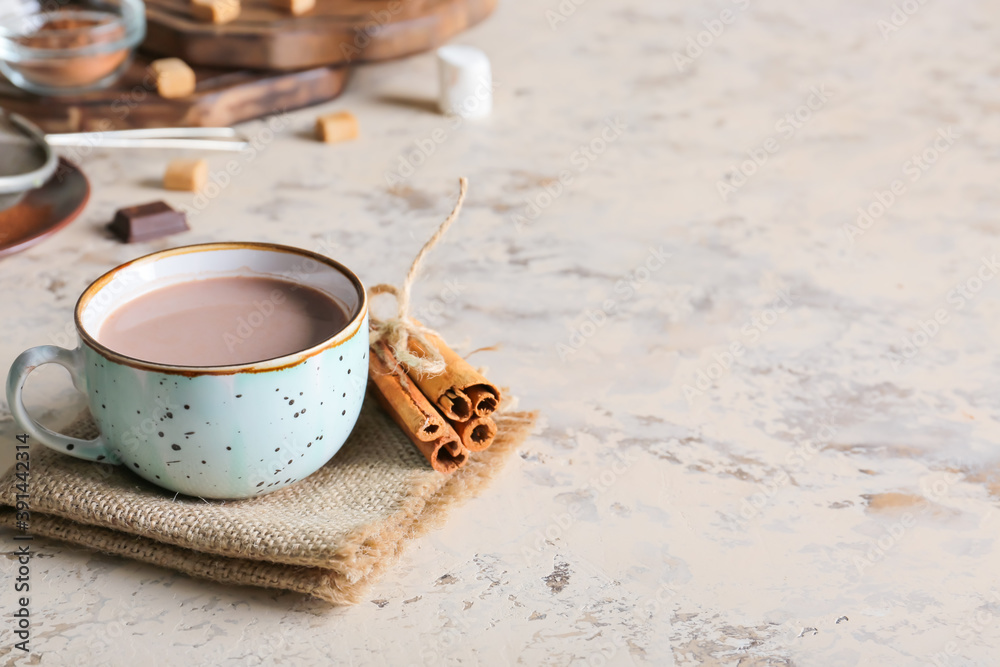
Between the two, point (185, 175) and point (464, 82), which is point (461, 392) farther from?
point (464, 82)

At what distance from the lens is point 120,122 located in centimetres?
128

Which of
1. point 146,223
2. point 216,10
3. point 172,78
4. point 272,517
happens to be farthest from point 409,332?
point 216,10

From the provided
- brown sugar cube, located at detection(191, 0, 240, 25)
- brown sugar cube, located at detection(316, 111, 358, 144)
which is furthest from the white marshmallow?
brown sugar cube, located at detection(191, 0, 240, 25)

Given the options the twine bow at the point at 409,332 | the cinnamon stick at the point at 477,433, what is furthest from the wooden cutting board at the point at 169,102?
the cinnamon stick at the point at 477,433

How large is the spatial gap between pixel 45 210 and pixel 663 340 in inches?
27.1

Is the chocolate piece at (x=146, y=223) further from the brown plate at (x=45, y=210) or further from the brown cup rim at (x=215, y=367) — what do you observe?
the brown cup rim at (x=215, y=367)

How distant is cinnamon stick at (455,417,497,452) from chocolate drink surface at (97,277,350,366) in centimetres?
11

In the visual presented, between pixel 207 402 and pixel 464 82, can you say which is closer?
pixel 207 402

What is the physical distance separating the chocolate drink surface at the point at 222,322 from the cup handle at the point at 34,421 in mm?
27

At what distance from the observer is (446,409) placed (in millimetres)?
692

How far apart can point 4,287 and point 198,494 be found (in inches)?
18.4

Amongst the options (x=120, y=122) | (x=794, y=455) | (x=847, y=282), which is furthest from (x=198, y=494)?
(x=120, y=122)

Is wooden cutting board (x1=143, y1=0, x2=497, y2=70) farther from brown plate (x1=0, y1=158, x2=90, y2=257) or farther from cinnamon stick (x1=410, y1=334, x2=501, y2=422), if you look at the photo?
cinnamon stick (x1=410, y1=334, x2=501, y2=422)

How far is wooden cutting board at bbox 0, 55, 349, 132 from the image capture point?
1.26 metres
